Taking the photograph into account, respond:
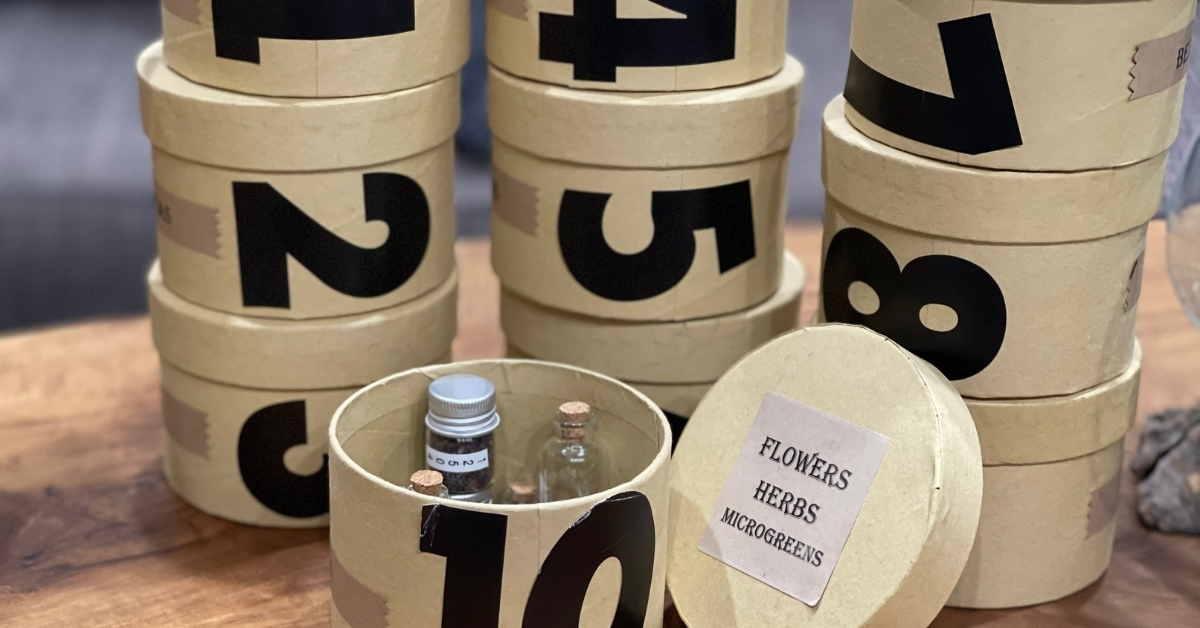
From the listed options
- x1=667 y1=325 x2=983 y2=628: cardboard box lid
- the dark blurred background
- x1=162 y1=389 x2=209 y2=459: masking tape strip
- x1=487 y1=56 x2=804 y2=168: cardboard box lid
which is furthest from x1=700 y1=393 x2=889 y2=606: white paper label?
the dark blurred background

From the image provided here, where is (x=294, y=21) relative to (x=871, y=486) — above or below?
above

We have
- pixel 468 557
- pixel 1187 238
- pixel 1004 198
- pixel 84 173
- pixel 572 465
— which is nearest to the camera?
pixel 468 557

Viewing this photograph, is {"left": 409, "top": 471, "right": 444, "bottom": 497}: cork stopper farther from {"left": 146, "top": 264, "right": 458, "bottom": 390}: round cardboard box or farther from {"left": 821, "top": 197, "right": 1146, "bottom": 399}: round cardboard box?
{"left": 821, "top": 197, "right": 1146, "bottom": 399}: round cardboard box

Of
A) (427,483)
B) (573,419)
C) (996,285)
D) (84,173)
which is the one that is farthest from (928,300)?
(84,173)

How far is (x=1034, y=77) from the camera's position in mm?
881

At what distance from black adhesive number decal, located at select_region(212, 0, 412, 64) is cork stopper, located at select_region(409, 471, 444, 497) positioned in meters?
0.33

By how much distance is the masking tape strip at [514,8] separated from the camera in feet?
3.43

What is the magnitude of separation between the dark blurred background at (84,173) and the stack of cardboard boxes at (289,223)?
85 cm

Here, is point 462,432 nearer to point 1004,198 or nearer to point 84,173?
point 1004,198

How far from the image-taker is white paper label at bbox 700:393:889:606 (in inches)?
35.2

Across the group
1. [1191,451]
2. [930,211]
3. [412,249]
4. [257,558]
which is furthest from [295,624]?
[1191,451]

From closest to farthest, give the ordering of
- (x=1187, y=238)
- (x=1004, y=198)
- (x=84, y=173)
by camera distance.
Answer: (x=1004, y=198), (x=1187, y=238), (x=84, y=173)

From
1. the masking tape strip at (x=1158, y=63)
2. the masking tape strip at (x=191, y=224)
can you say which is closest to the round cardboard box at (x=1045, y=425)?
the masking tape strip at (x=1158, y=63)

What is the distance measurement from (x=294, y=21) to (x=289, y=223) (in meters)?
0.15
